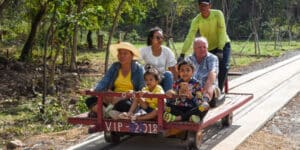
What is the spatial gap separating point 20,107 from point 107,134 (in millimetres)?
5438

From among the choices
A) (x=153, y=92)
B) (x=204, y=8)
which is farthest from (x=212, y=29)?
(x=153, y=92)

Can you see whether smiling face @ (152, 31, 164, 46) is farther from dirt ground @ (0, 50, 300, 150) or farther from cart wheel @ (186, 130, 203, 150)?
dirt ground @ (0, 50, 300, 150)

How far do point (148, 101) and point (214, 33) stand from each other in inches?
101

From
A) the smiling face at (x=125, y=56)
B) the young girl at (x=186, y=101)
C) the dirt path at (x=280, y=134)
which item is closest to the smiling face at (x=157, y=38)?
the smiling face at (x=125, y=56)

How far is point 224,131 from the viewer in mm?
8508

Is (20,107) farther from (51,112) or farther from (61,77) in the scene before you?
(61,77)

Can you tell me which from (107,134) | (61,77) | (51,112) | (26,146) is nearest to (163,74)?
(107,134)

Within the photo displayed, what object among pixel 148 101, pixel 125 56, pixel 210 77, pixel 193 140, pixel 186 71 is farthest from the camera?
pixel 210 77

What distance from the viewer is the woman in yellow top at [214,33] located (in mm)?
9023

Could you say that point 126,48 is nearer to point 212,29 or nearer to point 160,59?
point 160,59

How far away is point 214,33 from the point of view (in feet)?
30.0

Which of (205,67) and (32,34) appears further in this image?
(32,34)

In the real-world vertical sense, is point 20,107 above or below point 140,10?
below

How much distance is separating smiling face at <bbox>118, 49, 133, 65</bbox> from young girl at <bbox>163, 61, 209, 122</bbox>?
2.21 ft
